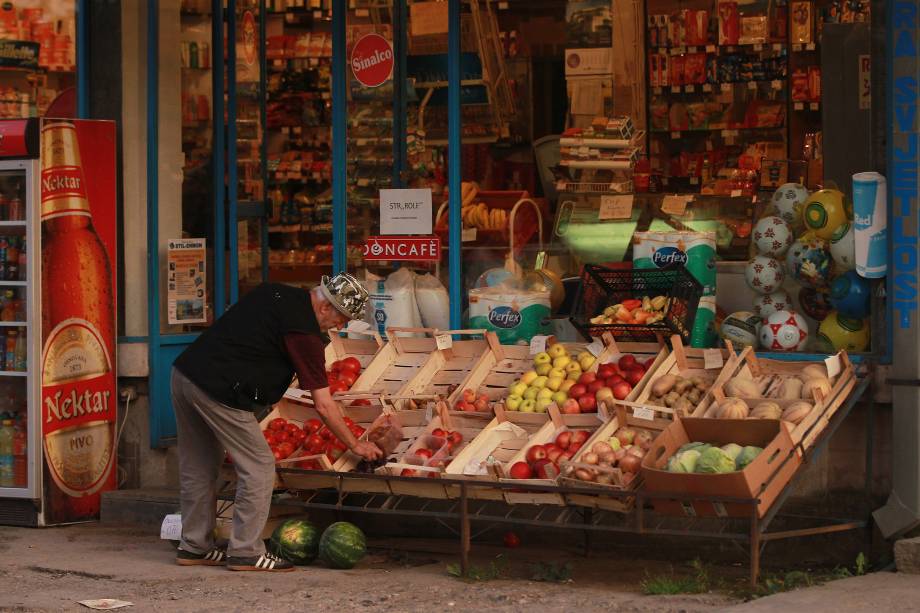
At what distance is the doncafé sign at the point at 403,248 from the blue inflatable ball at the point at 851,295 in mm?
2565

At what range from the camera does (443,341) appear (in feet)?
28.1

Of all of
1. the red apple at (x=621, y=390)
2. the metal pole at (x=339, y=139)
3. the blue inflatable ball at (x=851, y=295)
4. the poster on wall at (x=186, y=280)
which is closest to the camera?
the red apple at (x=621, y=390)

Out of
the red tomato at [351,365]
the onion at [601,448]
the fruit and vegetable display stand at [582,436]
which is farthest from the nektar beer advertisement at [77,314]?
the onion at [601,448]

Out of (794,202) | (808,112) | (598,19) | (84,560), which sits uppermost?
(598,19)

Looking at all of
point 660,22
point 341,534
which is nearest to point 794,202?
point 660,22

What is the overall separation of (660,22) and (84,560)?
551cm

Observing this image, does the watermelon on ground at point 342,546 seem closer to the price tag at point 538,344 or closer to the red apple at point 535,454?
the red apple at point 535,454

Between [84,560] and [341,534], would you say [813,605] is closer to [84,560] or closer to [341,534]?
[341,534]

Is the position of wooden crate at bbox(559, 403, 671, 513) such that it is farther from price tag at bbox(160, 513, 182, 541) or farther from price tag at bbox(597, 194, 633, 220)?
price tag at bbox(160, 513, 182, 541)

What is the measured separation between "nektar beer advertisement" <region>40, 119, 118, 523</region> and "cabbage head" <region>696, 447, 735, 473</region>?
165 inches

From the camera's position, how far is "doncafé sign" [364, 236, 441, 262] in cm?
928

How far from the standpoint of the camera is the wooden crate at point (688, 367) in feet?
25.1

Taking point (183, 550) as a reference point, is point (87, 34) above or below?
above

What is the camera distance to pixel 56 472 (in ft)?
29.8
